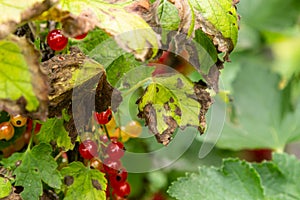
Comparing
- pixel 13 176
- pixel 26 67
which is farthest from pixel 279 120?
pixel 26 67

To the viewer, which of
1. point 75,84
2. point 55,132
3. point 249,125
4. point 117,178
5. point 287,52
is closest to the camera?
point 75,84

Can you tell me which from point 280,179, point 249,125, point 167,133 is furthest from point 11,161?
point 249,125

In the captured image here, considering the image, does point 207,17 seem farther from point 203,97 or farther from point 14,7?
point 14,7

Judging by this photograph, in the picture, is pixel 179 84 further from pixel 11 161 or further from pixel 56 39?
Answer: pixel 11 161

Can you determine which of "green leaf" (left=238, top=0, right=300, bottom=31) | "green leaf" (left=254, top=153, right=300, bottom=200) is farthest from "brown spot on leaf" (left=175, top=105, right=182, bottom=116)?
"green leaf" (left=238, top=0, right=300, bottom=31)

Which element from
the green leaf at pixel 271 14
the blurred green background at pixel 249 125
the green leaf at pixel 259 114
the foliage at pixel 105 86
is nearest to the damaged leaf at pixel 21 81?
the foliage at pixel 105 86

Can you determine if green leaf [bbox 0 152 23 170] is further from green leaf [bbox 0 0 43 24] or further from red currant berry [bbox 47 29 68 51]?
green leaf [bbox 0 0 43 24]
